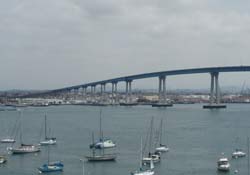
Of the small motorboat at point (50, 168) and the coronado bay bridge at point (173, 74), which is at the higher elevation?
the coronado bay bridge at point (173, 74)

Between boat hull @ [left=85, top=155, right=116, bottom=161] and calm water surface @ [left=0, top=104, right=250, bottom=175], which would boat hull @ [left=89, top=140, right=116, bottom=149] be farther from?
boat hull @ [left=85, top=155, right=116, bottom=161]

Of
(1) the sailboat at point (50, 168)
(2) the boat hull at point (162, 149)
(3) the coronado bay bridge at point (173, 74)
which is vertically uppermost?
(3) the coronado bay bridge at point (173, 74)

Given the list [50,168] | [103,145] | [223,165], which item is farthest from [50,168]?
[103,145]

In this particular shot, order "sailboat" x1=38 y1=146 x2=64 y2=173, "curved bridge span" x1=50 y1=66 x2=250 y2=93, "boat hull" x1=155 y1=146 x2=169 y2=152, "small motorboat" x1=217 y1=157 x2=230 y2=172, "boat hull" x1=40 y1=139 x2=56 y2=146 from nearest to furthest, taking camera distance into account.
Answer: "sailboat" x1=38 y1=146 x2=64 y2=173 < "small motorboat" x1=217 y1=157 x2=230 y2=172 < "boat hull" x1=155 y1=146 x2=169 y2=152 < "boat hull" x1=40 y1=139 x2=56 y2=146 < "curved bridge span" x1=50 y1=66 x2=250 y2=93

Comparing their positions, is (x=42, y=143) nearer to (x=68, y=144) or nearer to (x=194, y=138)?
(x=68, y=144)

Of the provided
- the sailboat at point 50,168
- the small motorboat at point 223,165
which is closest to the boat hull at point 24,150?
the sailboat at point 50,168

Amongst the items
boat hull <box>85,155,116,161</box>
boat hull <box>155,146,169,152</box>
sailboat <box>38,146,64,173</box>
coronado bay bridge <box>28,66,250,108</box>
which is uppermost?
coronado bay bridge <box>28,66,250,108</box>

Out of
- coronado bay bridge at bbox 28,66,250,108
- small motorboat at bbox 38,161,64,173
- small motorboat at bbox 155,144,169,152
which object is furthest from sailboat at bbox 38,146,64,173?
coronado bay bridge at bbox 28,66,250,108

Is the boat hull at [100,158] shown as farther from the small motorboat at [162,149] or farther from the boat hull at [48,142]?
the boat hull at [48,142]

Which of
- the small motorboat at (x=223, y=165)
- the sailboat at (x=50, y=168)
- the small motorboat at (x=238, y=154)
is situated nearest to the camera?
the sailboat at (x=50, y=168)

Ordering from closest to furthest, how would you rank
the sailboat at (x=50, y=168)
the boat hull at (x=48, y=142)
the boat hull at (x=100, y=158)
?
the sailboat at (x=50, y=168), the boat hull at (x=100, y=158), the boat hull at (x=48, y=142)

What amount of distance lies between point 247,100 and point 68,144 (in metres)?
88.2

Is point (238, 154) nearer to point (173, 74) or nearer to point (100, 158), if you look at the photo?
point (100, 158)

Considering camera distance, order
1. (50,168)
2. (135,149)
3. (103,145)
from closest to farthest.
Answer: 1. (50,168)
2. (135,149)
3. (103,145)
